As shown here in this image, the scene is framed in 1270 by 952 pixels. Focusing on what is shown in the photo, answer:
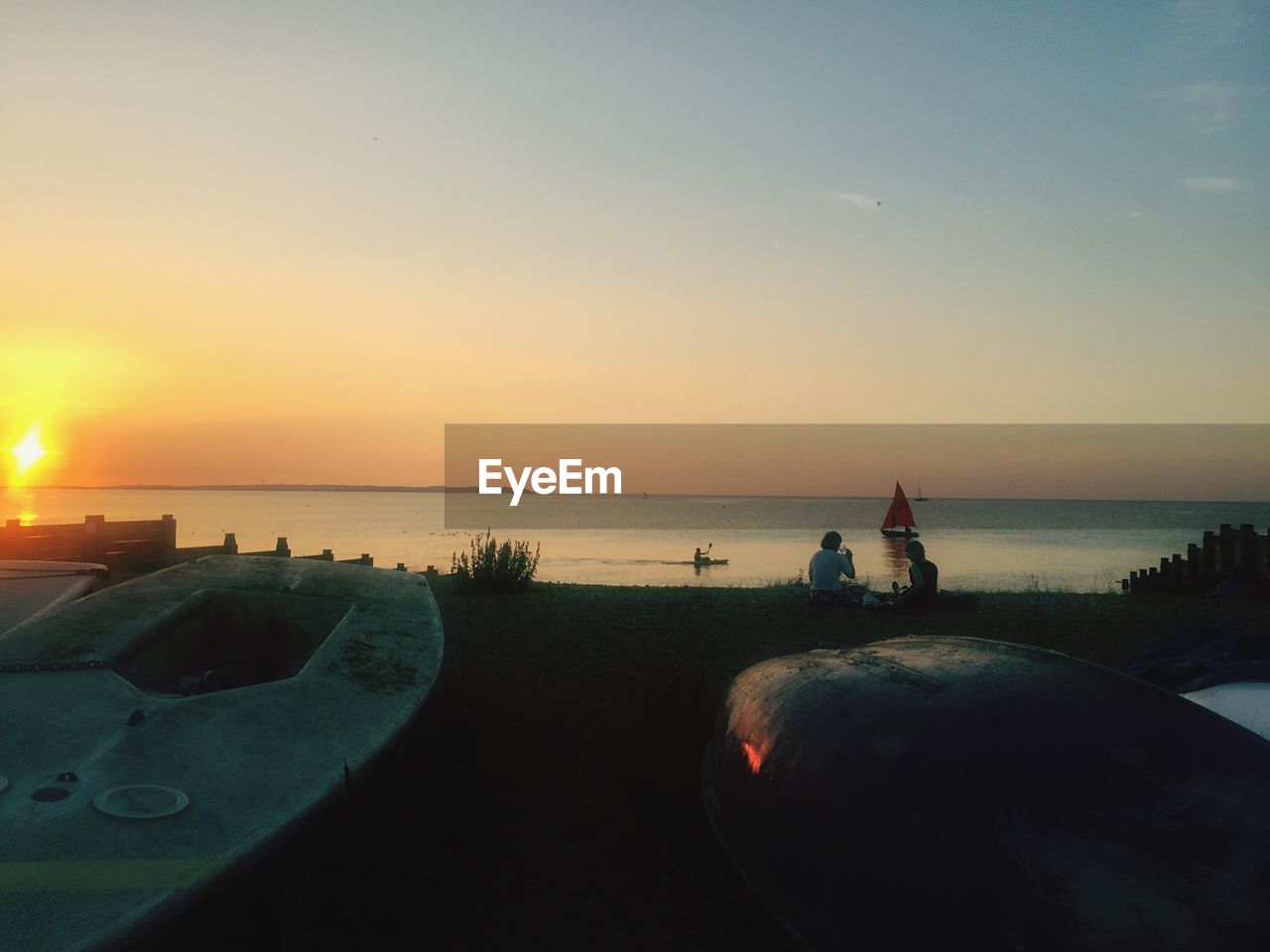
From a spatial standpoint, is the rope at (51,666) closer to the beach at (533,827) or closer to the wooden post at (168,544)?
the beach at (533,827)

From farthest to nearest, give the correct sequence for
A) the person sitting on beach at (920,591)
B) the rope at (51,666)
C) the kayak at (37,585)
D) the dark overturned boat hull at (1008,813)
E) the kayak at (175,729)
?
the person sitting on beach at (920,591)
the kayak at (37,585)
the rope at (51,666)
the kayak at (175,729)
the dark overturned boat hull at (1008,813)

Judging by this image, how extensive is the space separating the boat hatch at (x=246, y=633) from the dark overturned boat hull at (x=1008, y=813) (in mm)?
3400

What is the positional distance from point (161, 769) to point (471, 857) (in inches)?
55.3

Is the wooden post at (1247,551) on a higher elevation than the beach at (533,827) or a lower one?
higher

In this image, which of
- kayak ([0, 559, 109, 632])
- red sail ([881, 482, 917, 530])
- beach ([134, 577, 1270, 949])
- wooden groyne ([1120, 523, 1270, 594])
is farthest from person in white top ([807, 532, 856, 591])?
red sail ([881, 482, 917, 530])

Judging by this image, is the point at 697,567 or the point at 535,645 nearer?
the point at 535,645

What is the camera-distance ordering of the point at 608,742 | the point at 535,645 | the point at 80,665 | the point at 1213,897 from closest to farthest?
1. the point at 1213,897
2. the point at 80,665
3. the point at 608,742
4. the point at 535,645

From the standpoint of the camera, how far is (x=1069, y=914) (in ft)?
7.90

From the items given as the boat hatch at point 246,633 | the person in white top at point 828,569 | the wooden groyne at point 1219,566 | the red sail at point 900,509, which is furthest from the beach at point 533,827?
the red sail at point 900,509

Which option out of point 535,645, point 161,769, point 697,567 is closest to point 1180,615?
point 535,645

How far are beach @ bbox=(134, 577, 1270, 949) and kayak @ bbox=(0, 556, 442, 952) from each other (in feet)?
0.55

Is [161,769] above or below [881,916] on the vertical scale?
above

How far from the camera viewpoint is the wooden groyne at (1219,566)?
12961mm

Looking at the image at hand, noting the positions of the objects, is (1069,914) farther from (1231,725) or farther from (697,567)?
(697,567)
